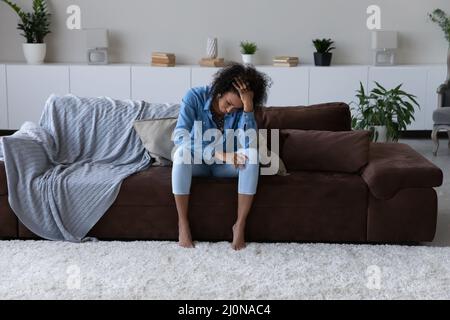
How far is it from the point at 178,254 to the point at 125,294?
22.8 inches

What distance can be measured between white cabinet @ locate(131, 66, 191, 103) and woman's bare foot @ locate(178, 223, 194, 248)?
11.6 ft

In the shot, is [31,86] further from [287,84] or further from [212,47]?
[287,84]

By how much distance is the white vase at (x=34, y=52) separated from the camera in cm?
735

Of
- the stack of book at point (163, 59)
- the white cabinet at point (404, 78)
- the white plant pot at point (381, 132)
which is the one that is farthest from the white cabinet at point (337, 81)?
the stack of book at point (163, 59)

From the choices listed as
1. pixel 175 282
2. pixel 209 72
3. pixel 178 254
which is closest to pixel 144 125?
pixel 178 254

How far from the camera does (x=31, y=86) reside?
727 cm

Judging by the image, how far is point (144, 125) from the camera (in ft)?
13.8

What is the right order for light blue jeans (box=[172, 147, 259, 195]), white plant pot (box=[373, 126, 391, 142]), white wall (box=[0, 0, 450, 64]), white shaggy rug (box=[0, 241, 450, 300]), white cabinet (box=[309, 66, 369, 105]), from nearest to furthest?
white shaggy rug (box=[0, 241, 450, 300])
light blue jeans (box=[172, 147, 259, 195])
white plant pot (box=[373, 126, 391, 142])
white cabinet (box=[309, 66, 369, 105])
white wall (box=[0, 0, 450, 64])

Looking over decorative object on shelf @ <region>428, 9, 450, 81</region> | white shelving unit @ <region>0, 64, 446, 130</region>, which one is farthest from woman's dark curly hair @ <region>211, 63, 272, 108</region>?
decorative object on shelf @ <region>428, 9, 450, 81</region>

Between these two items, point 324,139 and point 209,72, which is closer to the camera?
point 324,139

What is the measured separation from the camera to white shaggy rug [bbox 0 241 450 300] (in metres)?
3.21

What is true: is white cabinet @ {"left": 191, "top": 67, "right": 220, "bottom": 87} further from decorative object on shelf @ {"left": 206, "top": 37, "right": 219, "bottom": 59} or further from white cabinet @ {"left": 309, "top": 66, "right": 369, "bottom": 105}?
white cabinet @ {"left": 309, "top": 66, "right": 369, "bottom": 105}
